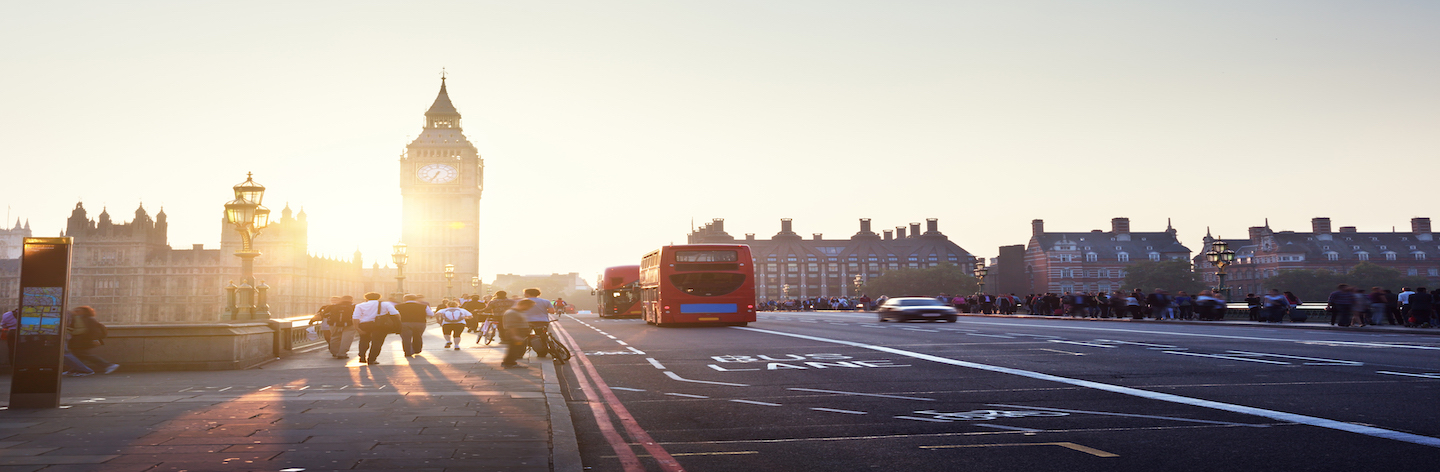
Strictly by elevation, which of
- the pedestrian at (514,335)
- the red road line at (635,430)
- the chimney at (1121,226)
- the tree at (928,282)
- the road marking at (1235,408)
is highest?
the chimney at (1121,226)

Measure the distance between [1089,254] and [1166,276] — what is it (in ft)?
57.2

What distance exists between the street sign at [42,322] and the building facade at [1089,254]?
382ft

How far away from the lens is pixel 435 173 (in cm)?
13362

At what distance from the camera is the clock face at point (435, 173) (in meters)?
133

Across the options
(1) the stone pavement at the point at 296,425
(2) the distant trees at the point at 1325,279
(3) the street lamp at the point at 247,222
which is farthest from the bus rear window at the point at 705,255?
(2) the distant trees at the point at 1325,279

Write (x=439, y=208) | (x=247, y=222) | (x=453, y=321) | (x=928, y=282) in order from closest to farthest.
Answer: (x=247, y=222)
(x=453, y=321)
(x=928, y=282)
(x=439, y=208)

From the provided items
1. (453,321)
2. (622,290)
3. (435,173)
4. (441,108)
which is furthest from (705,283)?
(441,108)

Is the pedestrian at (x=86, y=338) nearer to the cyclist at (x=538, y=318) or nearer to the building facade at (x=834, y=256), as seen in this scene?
the cyclist at (x=538, y=318)

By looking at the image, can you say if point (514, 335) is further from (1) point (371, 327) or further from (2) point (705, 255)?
(2) point (705, 255)

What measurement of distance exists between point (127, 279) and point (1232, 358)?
12503cm

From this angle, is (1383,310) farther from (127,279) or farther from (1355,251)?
(127,279)

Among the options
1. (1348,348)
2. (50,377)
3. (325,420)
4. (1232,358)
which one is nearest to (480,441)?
(325,420)

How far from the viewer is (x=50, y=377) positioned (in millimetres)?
9031

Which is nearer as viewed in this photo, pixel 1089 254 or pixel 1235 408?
pixel 1235 408
